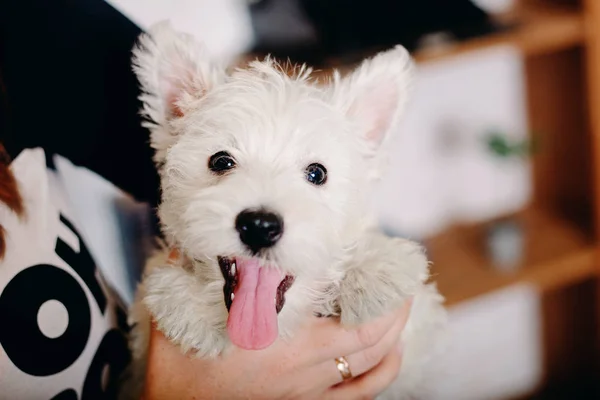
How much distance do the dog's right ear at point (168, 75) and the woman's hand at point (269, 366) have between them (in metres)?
0.29

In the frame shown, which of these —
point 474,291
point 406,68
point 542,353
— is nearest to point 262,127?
point 406,68

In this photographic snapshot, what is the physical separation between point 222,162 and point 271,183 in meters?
0.09

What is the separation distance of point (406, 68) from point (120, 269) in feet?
2.51

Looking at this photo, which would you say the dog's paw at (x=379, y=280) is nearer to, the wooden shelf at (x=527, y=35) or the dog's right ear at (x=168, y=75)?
the dog's right ear at (x=168, y=75)

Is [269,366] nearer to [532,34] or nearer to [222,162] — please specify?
[222,162]

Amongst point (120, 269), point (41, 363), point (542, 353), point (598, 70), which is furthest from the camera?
point (542, 353)

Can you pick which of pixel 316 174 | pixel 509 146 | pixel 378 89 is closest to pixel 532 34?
pixel 509 146

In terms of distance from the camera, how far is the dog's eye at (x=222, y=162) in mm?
702

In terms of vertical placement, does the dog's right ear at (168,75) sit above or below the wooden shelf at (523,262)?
above

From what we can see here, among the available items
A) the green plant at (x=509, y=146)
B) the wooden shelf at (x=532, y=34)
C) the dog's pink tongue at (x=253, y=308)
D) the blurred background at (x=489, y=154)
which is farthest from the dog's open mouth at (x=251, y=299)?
the green plant at (x=509, y=146)

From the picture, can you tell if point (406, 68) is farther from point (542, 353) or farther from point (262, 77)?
point (542, 353)

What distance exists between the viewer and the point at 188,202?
688mm

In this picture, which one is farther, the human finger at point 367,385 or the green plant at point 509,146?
the green plant at point 509,146

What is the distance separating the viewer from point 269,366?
69 centimetres
